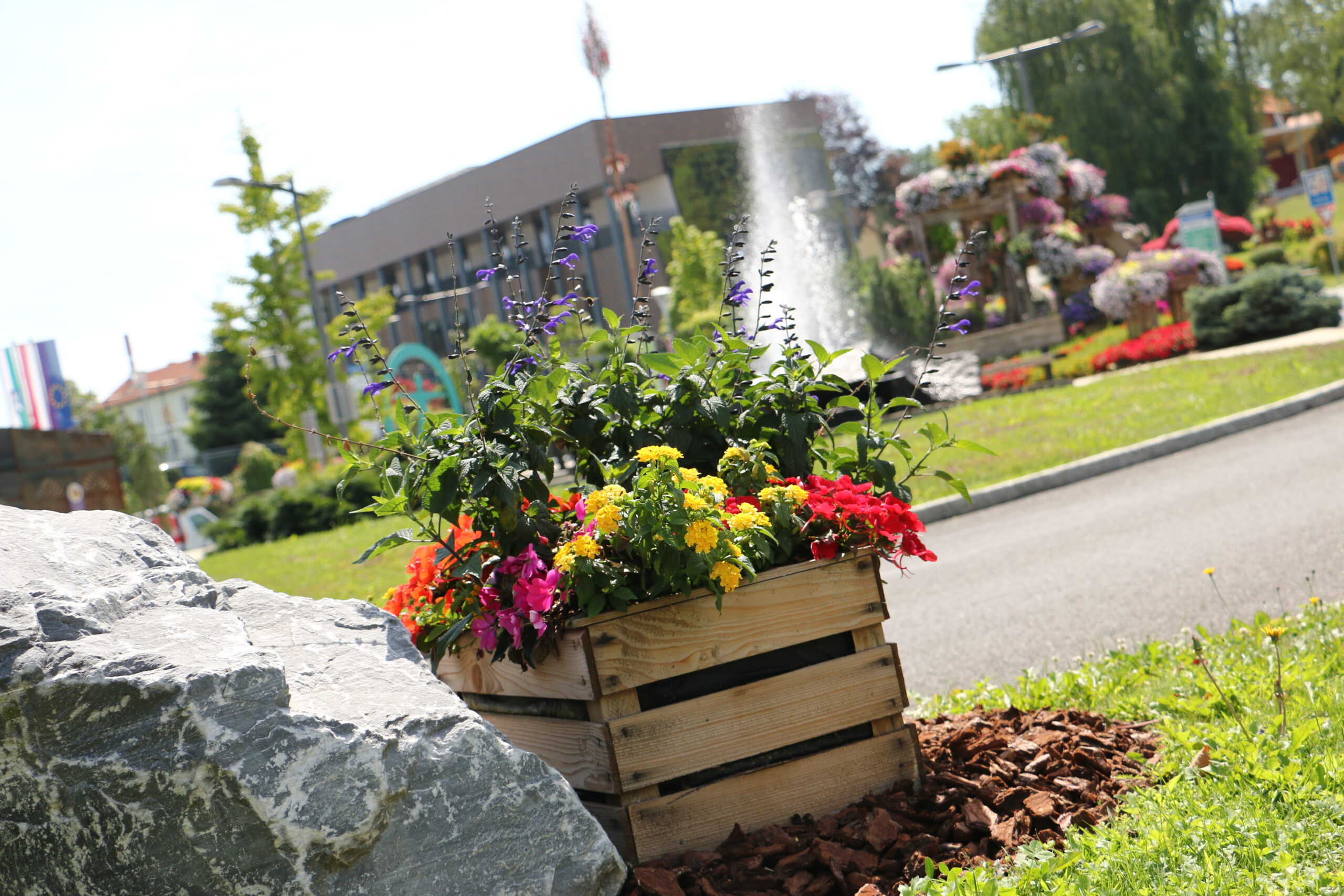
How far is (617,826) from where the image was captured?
9.32ft

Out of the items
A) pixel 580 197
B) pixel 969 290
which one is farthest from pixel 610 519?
pixel 580 197

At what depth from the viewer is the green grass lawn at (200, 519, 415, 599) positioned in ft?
33.5

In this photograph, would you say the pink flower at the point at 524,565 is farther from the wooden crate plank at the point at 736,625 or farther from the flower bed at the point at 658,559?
the wooden crate plank at the point at 736,625

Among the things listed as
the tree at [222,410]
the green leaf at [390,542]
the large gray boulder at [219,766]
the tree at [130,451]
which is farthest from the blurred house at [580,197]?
the large gray boulder at [219,766]

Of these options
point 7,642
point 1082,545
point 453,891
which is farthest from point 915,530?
point 1082,545

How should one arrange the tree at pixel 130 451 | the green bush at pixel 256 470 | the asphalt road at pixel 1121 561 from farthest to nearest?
the tree at pixel 130 451 → the green bush at pixel 256 470 → the asphalt road at pixel 1121 561

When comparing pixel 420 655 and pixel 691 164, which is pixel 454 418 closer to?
pixel 420 655

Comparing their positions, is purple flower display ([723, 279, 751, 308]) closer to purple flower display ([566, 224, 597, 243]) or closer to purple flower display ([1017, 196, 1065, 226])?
purple flower display ([566, 224, 597, 243])

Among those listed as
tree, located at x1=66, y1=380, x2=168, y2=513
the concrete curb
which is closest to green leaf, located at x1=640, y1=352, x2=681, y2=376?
the concrete curb

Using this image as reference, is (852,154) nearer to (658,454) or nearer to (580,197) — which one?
(580,197)

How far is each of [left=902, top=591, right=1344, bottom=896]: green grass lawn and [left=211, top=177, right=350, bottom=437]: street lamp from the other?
73.1 feet

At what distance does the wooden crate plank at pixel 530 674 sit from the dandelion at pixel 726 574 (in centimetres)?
38

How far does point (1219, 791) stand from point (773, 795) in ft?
3.76

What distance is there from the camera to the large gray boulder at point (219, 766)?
2051mm
